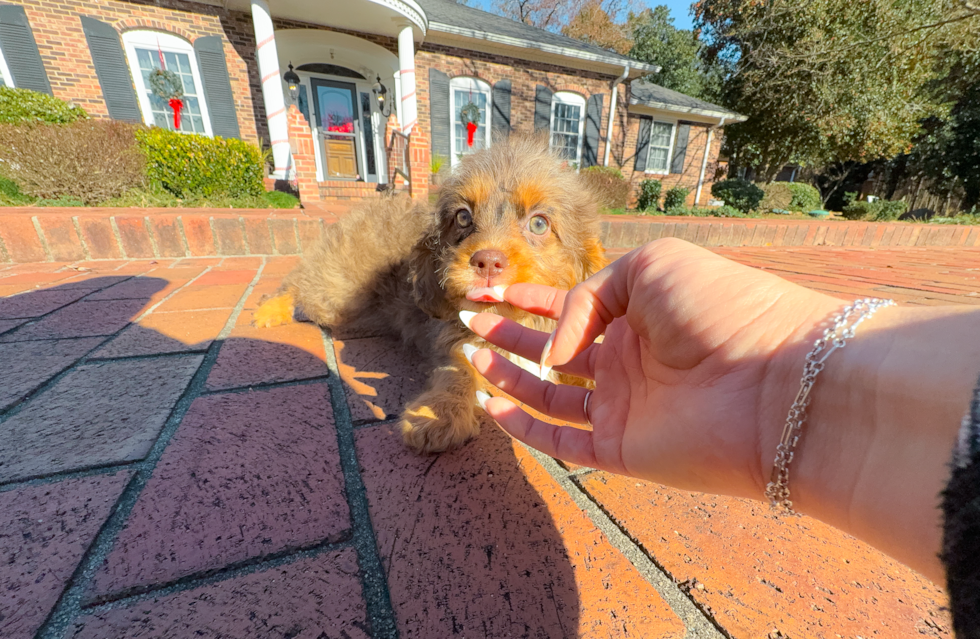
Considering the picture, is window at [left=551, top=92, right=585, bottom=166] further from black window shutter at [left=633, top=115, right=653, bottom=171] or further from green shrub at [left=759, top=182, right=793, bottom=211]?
green shrub at [left=759, top=182, right=793, bottom=211]

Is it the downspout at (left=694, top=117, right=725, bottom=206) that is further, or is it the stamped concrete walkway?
A: the downspout at (left=694, top=117, right=725, bottom=206)

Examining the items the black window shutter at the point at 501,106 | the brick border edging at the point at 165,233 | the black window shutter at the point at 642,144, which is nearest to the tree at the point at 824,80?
the black window shutter at the point at 642,144

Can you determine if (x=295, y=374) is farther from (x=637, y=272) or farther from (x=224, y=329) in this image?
(x=637, y=272)

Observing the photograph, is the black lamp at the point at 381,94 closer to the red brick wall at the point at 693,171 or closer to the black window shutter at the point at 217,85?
the black window shutter at the point at 217,85

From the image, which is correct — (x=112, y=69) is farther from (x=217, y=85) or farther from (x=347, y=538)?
(x=347, y=538)

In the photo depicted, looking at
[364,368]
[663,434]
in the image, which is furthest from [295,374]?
[663,434]

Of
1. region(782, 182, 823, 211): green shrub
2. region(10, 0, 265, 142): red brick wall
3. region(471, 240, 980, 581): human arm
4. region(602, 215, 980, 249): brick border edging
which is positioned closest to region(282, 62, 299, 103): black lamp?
region(10, 0, 265, 142): red brick wall

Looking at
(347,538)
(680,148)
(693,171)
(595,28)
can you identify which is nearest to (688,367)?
(347,538)
